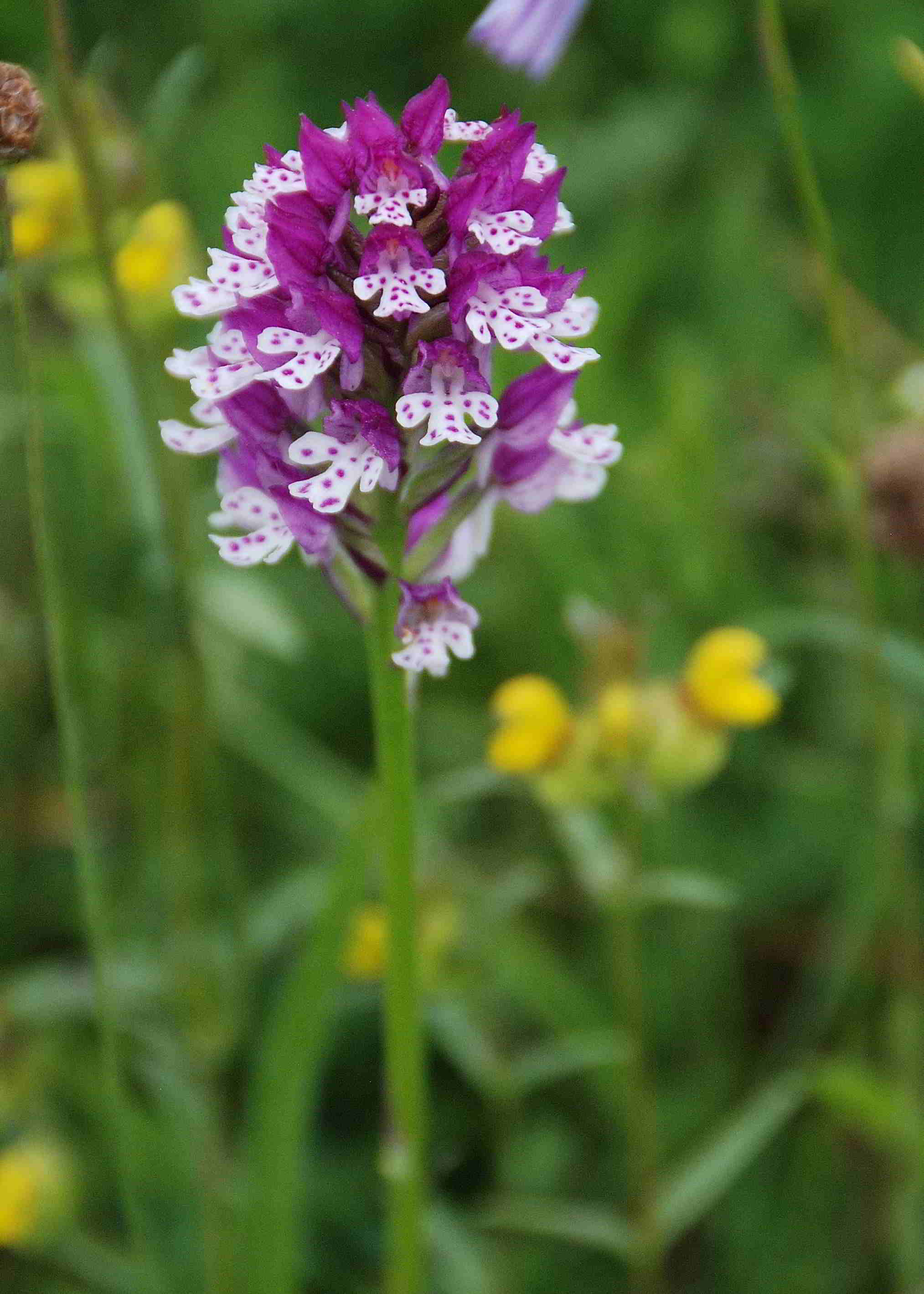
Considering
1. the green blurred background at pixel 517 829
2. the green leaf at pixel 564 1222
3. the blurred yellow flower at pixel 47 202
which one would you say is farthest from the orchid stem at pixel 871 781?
the blurred yellow flower at pixel 47 202

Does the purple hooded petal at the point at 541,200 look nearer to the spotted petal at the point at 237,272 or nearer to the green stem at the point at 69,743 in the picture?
the spotted petal at the point at 237,272

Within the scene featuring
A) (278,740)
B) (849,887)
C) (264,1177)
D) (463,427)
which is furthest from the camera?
(278,740)

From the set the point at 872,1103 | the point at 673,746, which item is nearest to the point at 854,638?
the point at 673,746

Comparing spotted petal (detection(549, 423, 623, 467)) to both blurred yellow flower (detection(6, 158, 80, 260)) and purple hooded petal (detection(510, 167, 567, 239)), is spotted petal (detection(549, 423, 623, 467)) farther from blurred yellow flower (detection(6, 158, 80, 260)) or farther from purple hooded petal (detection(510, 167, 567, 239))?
blurred yellow flower (detection(6, 158, 80, 260))

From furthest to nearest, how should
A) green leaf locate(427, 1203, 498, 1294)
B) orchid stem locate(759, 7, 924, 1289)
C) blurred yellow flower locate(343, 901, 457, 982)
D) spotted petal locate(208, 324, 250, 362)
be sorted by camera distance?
blurred yellow flower locate(343, 901, 457, 982) < green leaf locate(427, 1203, 498, 1294) < orchid stem locate(759, 7, 924, 1289) < spotted petal locate(208, 324, 250, 362)

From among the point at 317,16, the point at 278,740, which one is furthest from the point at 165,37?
the point at 278,740

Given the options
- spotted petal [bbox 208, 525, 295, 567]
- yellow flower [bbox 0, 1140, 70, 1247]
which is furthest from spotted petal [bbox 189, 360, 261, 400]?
yellow flower [bbox 0, 1140, 70, 1247]

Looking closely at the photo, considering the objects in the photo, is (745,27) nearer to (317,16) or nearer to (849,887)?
(317,16)
